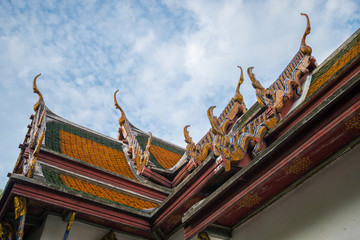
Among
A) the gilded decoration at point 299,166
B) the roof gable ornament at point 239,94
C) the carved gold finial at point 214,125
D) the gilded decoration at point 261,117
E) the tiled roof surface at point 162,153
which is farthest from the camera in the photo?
the tiled roof surface at point 162,153

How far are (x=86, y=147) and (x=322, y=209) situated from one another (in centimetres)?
525

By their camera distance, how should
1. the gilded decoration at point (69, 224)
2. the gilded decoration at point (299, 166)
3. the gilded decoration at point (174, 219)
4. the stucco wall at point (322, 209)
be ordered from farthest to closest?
1. the gilded decoration at point (174, 219)
2. the gilded decoration at point (69, 224)
3. the gilded decoration at point (299, 166)
4. the stucco wall at point (322, 209)

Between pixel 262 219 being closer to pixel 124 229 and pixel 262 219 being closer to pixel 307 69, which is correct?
pixel 124 229

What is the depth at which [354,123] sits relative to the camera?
2881 millimetres

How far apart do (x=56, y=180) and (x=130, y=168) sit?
2205 millimetres

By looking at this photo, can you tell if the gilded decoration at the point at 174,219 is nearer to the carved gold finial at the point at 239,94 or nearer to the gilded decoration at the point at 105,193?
the gilded decoration at the point at 105,193

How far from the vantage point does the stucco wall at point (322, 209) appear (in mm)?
2965

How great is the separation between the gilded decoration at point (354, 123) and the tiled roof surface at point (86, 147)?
4.62 meters

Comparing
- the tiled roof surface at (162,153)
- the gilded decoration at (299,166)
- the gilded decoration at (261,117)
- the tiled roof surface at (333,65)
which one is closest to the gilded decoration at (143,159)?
the tiled roof surface at (162,153)

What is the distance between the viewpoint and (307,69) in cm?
581

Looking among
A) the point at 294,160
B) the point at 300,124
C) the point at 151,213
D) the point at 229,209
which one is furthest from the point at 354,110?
the point at 151,213

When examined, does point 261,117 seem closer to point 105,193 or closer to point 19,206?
point 105,193

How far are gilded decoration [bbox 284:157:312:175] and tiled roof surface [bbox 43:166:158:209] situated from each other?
8.98 ft

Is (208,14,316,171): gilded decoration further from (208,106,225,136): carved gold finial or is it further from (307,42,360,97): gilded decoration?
(307,42,360,97): gilded decoration
